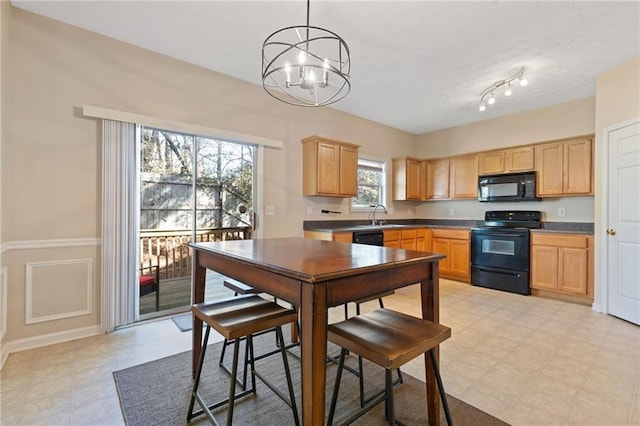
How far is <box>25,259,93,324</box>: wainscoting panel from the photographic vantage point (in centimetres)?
249

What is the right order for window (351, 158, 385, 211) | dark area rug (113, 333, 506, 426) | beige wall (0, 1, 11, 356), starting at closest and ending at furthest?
dark area rug (113, 333, 506, 426) < beige wall (0, 1, 11, 356) < window (351, 158, 385, 211)

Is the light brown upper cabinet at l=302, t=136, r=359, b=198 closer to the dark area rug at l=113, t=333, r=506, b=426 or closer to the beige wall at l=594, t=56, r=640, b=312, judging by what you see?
the dark area rug at l=113, t=333, r=506, b=426

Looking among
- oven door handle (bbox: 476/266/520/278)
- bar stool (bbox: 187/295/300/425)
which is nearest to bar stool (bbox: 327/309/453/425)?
bar stool (bbox: 187/295/300/425)

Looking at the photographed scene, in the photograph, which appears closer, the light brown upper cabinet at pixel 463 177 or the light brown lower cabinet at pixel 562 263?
the light brown lower cabinet at pixel 562 263

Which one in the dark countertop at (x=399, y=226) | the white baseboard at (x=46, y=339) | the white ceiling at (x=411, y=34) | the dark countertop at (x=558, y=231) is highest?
the white ceiling at (x=411, y=34)

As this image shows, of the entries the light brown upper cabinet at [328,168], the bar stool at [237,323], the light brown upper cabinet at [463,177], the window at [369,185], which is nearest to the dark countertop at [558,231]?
the light brown upper cabinet at [463,177]

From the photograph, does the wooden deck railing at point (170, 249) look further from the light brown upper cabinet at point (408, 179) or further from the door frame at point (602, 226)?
the door frame at point (602, 226)

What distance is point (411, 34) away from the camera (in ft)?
8.84

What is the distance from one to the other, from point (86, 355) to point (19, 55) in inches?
98.7

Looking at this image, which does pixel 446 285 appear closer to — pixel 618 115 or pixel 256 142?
pixel 618 115

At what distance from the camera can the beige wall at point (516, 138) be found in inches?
162

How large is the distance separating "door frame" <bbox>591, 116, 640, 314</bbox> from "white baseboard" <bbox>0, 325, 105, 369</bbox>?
5.35 m

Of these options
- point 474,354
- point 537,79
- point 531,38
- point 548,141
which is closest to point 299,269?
point 474,354

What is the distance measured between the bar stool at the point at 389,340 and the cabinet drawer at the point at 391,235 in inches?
116
